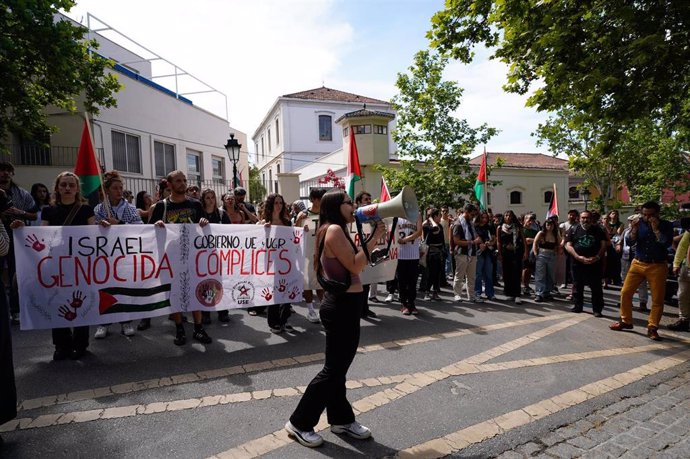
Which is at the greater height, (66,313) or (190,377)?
(66,313)

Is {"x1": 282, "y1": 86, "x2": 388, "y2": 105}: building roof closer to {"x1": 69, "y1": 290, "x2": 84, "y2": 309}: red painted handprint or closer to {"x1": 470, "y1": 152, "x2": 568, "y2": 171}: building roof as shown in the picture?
{"x1": 470, "y1": 152, "x2": 568, "y2": 171}: building roof

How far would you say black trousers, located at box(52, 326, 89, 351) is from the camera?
4867 millimetres

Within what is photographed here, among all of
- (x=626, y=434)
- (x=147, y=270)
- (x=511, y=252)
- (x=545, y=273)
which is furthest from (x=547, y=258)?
(x=147, y=270)

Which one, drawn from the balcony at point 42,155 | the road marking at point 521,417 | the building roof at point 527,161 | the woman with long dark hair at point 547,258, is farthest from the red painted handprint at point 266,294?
the building roof at point 527,161

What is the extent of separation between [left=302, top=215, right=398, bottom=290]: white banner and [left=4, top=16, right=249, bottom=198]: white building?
996cm

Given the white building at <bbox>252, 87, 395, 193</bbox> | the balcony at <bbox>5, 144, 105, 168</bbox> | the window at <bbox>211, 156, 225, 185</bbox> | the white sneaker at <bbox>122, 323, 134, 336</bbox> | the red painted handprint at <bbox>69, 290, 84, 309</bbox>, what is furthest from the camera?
the white building at <bbox>252, 87, 395, 193</bbox>

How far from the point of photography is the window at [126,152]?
50.7ft

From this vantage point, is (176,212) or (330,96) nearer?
(176,212)

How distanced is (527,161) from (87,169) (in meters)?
39.7

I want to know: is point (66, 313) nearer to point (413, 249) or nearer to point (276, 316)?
point (276, 316)

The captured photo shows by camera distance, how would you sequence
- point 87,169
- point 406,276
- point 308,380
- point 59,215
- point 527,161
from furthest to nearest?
point 527,161 → point 406,276 → point 87,169 → point 59,215 → point 308,380

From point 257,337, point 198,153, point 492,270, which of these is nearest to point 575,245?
point 492,270

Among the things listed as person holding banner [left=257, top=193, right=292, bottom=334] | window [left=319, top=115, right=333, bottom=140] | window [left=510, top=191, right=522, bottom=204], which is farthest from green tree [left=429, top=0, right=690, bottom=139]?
window [left=319, top=115, right=333, bottom=140]

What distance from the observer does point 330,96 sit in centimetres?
4119
